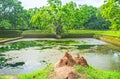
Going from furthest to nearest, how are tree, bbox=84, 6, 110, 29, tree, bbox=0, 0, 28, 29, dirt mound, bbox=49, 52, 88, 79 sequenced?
tree, bbox=84, 6, 110, 29, tree, bbox=0, 0, 28, 29, dirt mound, bbox=49, 52, 88, 79

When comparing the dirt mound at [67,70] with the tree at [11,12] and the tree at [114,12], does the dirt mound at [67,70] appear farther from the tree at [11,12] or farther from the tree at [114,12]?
the tree at [11,12]

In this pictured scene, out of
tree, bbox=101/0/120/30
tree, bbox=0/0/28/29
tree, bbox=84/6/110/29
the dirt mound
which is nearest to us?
the dirt mound

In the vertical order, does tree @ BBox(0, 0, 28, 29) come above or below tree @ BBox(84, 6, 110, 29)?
above

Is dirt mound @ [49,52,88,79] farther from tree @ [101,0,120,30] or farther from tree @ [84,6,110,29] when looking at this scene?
tree @ [84,6,110,29]

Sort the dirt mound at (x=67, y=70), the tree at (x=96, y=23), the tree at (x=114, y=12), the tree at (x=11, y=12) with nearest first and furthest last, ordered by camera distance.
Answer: the dirt mound at (x=67, y=70) → the tree at (x=114, y=12) → the tree at (x=11, y=12) → the tree at (x=96, y=23)

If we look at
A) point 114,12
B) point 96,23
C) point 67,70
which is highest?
point 114,12

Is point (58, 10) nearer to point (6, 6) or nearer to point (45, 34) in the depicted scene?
point (45, 34)

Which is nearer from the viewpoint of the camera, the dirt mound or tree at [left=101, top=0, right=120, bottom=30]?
the dirt mound

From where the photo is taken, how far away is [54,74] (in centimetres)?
1173

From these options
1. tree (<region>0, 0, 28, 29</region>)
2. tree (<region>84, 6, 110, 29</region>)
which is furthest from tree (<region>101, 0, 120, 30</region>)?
tree (<region>84, 6, 110, 29</region>)

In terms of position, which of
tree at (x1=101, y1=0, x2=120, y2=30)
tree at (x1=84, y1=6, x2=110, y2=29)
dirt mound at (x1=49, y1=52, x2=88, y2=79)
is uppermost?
tree at (x1=101, y1=0, x2=120, y2=30)

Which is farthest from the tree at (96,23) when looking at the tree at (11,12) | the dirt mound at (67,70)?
the dirt mound at (67,70)

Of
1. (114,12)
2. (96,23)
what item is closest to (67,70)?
(114,12)

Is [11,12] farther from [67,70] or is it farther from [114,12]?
[67,70]
